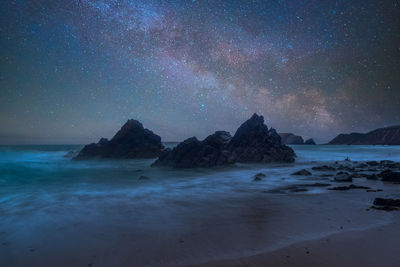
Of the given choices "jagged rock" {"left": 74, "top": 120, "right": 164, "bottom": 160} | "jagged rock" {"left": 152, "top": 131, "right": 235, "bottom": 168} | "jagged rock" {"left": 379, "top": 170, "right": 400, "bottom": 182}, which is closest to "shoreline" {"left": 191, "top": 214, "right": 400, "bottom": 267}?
"jagged rock" {"left": 379, "top": 170, "right": 400, "bottom": 182}

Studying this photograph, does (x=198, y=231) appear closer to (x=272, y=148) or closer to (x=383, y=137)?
(x=272, y=148)

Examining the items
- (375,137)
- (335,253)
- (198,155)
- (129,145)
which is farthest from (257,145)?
(375,137)

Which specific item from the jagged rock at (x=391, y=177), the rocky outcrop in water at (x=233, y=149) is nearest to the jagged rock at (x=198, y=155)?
the rocky outcrop in water at (x=233, y=149)

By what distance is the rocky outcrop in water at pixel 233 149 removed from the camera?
24263 millimetres

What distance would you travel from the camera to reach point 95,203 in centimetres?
929

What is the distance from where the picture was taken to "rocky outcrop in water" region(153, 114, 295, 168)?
2426cm

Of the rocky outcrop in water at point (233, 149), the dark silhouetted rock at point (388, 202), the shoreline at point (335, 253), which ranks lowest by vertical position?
the shoreline at point (335, 253)

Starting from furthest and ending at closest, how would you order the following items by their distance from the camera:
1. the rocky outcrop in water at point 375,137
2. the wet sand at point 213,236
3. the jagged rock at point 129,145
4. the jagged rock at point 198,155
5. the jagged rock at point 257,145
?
the rocky outcrop in water at point 375,137 → the jagged rock at point 129,145 → the jagged rock at point 257,145 → the jagged rock at point 198,155 → the wet sand at point 213,236

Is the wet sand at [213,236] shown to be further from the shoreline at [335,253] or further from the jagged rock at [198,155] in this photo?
the jagged rock at [198,155]

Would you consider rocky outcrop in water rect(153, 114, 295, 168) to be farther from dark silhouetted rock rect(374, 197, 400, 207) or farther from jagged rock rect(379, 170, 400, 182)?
dark silhouetted rock rect(374, 197, 400, 207)

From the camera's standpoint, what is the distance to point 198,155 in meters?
24.1

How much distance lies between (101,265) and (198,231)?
92.3 inches

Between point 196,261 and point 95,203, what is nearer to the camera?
point 196,261

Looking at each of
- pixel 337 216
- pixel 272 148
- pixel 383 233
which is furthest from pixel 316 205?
pixel 272 148
